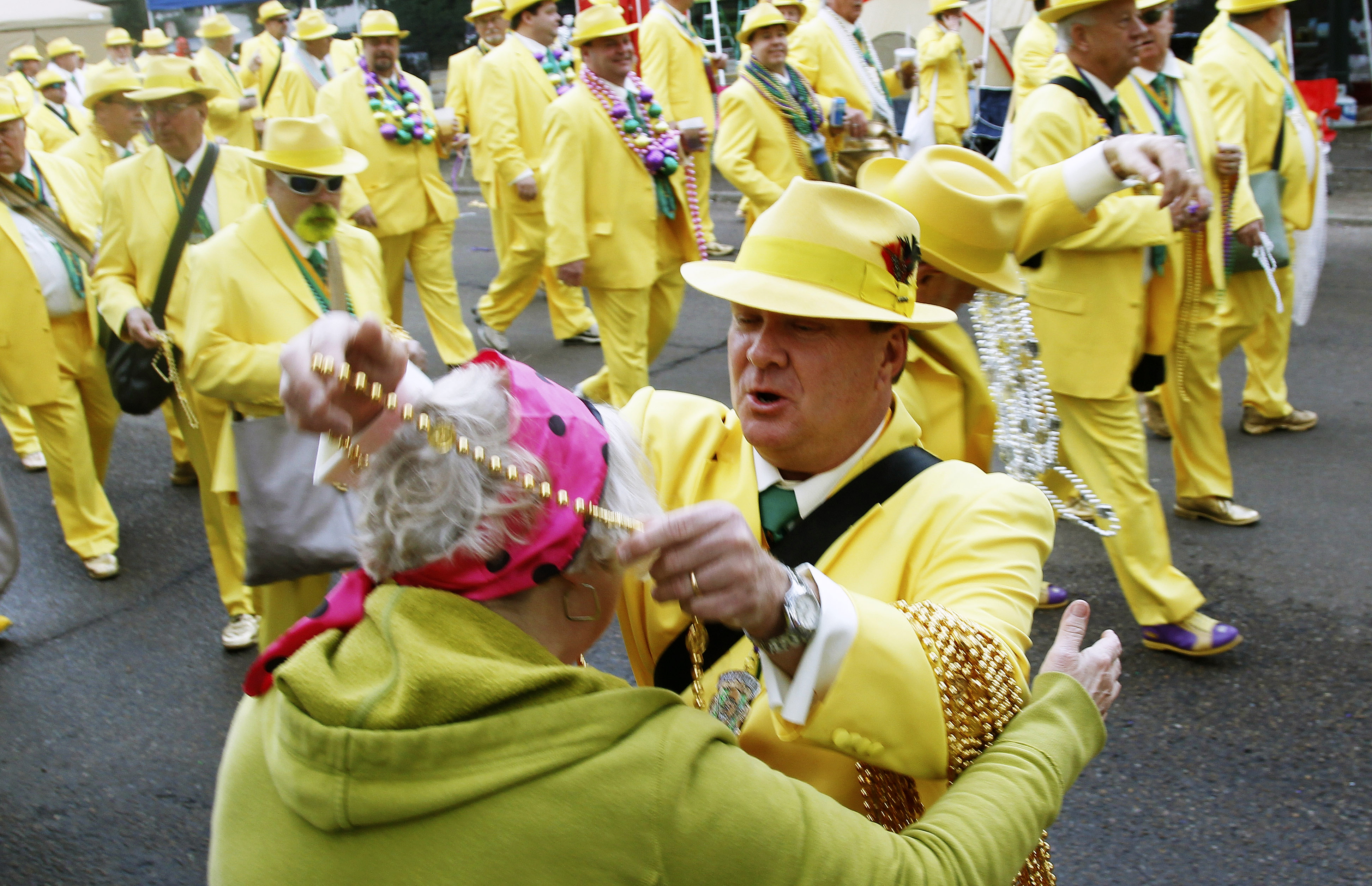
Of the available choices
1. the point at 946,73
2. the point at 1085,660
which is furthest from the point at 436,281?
the point at 1085,660

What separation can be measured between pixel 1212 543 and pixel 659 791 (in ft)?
14.9

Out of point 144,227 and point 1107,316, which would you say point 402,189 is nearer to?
→ point 144,227

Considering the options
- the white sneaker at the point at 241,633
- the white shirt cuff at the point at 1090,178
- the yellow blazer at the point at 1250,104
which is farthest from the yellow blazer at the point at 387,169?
the white shirt cuff at the point at 1090,178

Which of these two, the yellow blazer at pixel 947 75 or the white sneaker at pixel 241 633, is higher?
the yellow blazer at pixel 947 75

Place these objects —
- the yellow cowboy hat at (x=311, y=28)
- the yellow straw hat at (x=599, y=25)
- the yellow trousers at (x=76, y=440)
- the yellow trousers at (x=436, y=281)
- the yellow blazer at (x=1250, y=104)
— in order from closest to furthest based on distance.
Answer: the yellow blazer at (x=1250, y=104) < the yellow trousers at (x=76, y=440) < the yellow straw hat at (x=599, y=25) < the yellow trousers at (x=436, y=281) < the yellow cowboy hat at (x=311, y=28)

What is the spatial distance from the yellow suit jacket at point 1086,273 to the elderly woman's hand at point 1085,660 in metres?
2.40

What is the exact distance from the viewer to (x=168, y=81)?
4.95 m

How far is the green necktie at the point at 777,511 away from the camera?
1.98m

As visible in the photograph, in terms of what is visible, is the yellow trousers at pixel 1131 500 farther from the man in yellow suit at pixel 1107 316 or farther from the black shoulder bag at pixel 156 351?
the black shoulder bag at pixel 156 351

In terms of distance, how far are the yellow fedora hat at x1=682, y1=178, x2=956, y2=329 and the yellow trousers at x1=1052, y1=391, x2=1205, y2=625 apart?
239 centimetres

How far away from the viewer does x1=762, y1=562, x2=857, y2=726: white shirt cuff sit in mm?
1420

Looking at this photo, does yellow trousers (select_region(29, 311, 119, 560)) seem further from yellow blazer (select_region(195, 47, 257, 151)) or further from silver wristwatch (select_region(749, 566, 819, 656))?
silver wristwatch (select_region(749, 566, 819, 656))

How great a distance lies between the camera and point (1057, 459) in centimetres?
448

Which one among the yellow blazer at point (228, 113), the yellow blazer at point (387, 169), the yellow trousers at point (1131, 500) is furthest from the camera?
the yellow blazer at point (228, 113)
